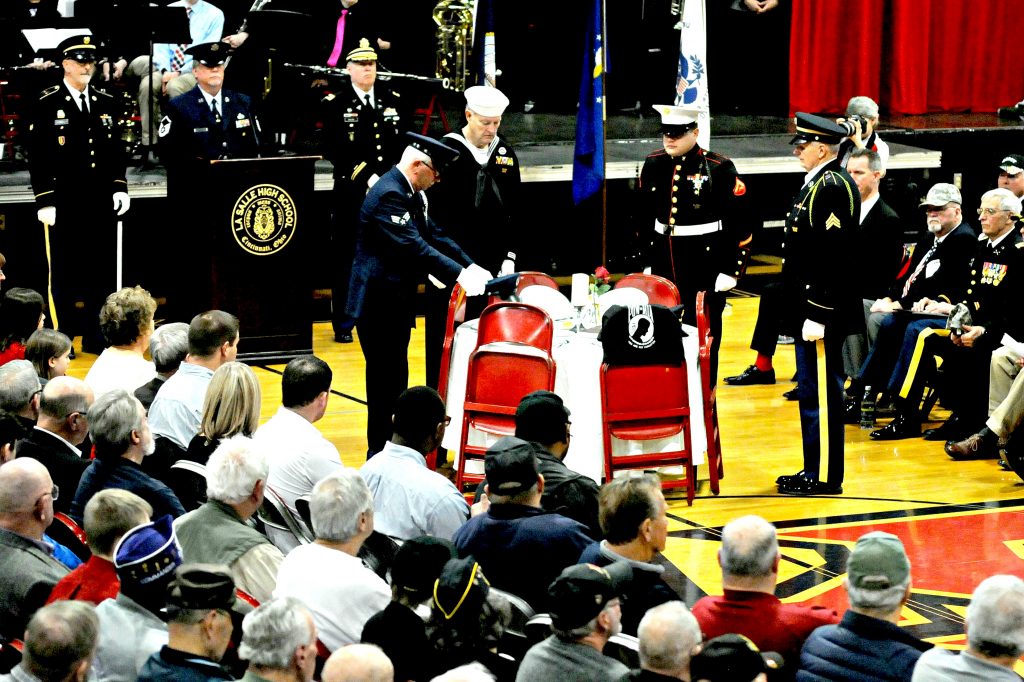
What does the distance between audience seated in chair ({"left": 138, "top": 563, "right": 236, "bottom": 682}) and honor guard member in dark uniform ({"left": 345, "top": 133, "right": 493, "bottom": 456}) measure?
3.69 metres

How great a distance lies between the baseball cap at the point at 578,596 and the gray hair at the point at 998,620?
90cm

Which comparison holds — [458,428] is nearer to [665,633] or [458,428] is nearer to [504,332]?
[504,332]

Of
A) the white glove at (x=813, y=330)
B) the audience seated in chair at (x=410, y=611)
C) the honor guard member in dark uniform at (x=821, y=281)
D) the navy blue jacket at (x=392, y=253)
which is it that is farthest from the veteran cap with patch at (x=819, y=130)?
the audience seated in chair at (x=410, y=611)

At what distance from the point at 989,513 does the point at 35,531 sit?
4.57 metres

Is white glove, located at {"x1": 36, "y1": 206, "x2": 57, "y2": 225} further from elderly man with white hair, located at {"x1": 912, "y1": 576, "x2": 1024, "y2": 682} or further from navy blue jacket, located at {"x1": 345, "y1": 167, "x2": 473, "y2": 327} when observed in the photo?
elderly man with white hair, located at {"x1": 912, "y1": 576, "x2": 1024, "y2": 682}

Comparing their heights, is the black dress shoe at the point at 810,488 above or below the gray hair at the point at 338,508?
below

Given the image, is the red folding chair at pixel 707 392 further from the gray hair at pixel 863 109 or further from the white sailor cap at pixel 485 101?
the gray hair at pixel 863 109

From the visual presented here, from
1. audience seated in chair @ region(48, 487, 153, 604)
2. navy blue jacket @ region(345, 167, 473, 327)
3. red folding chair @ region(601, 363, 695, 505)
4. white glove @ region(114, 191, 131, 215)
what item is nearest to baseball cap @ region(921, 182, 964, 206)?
red folding chair @ region(601, 363, 695, 505)

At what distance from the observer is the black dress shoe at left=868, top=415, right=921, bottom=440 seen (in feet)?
27.2

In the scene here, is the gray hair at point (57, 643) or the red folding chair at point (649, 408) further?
the red folding chair at point (649, 408)

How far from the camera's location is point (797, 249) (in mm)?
7258

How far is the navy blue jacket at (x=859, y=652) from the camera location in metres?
3.77

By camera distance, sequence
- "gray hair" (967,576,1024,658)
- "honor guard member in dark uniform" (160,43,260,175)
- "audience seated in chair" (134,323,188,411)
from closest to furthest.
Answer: "gray hair" (967,576,1024,658) → "audience seated in chair" (134,323,188,411) → "honor guard member in dark uniform" (160,43,260,175)

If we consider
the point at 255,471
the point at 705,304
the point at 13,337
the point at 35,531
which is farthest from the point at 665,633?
the point at 705,304
